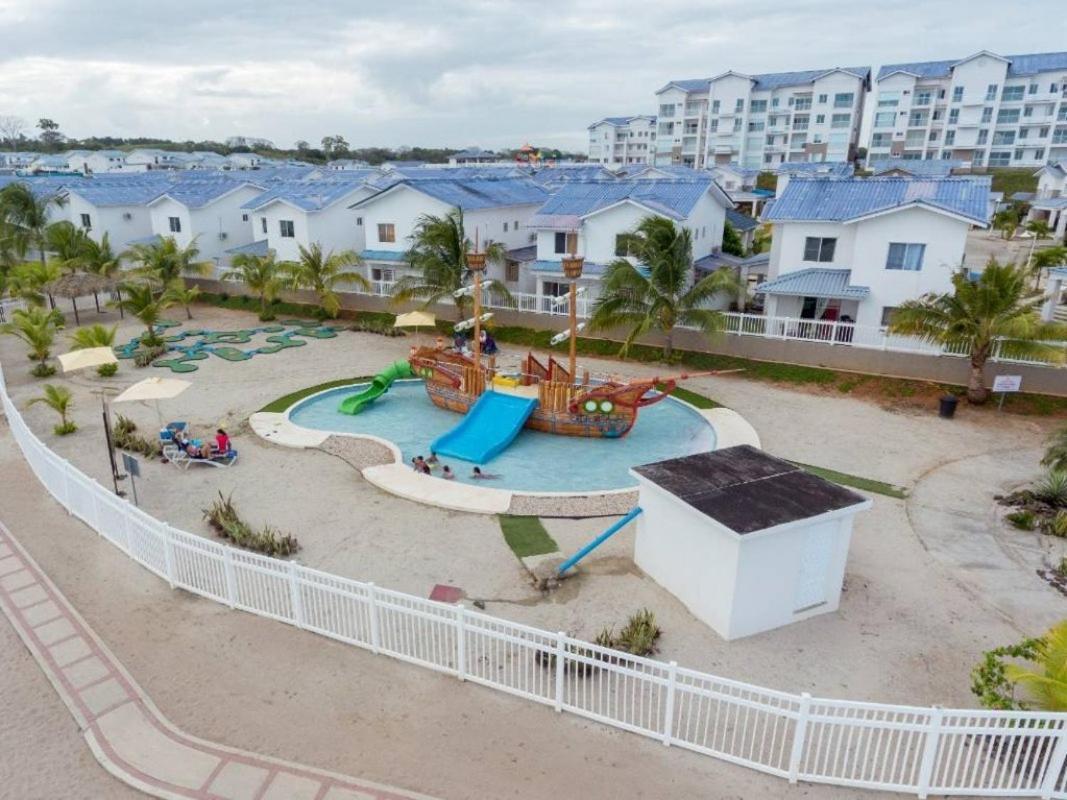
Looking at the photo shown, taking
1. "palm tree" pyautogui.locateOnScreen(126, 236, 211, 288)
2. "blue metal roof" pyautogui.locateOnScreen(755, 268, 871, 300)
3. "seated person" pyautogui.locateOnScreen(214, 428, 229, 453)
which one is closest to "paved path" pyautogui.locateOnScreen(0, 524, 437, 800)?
"seated person" pyautogui.locateOnScreen(214, 428, 229, 453)

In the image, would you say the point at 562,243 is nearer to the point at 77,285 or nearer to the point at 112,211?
the point at 77,285

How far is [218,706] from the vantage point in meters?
9.24

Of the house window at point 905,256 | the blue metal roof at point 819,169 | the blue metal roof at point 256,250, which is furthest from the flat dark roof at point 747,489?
the blue metal roof at point 819,169

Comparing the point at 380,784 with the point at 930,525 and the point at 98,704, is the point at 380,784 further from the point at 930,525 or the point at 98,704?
the point at 930,525

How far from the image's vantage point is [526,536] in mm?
14289

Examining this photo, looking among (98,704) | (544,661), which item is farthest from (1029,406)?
(98,704)

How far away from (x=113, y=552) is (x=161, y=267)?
88.6ft

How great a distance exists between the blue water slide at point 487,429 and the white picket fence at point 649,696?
801cm

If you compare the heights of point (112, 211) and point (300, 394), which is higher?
point (112, 211)

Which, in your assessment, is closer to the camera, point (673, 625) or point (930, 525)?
point (673, 625)

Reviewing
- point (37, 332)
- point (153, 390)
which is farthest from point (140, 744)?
point (37, 332)

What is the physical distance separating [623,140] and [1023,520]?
117m

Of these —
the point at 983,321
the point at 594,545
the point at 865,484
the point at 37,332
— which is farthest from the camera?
the point at 37,332

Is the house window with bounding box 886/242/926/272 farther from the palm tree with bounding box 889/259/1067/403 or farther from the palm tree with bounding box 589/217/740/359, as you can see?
the palm tree with bounding box 589/217/740/359
